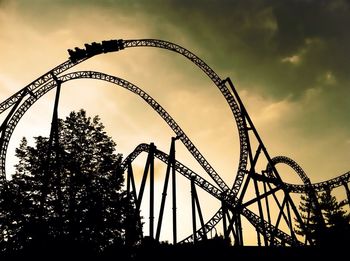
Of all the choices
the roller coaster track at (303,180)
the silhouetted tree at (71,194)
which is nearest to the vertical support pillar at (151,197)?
the silhouetted tree at (71,194)

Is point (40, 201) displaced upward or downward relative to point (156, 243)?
upward

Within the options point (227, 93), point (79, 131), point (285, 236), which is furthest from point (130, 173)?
point (285, 236)

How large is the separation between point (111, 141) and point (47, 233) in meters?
4.77

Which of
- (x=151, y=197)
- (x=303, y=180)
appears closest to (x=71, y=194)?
(x=151, y=197)

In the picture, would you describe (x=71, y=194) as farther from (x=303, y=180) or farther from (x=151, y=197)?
(x=303, y=180)

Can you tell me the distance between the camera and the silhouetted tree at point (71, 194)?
1034 cm

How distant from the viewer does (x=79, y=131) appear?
43.1 feet

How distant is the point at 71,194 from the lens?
11.4m

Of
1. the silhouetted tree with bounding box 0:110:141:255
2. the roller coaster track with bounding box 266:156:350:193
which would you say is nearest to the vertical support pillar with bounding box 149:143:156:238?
the silhouetted tree with bounding box 0:110:141:255

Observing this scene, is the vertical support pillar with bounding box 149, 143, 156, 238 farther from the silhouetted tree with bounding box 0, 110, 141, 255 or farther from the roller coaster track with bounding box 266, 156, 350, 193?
the roller coaster track with bounding box 266, 156, 350, 193

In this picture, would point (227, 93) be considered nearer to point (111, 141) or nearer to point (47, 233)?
point (111, 141)

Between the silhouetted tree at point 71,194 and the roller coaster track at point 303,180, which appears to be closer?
the silhouetted tree at point 71,194

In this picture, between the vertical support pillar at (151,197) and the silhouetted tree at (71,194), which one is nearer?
the silhouetted tree at (71,194)

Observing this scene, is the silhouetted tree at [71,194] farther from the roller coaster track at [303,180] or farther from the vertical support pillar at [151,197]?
the roller coaster track at [303,180]
